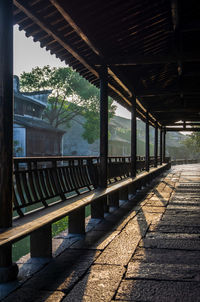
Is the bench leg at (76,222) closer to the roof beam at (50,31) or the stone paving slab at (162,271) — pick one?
the stone paving slab at (162,271)

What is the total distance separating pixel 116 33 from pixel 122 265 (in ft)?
12.8

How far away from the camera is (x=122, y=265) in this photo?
3701mm

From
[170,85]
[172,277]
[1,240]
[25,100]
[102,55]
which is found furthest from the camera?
[25,100]

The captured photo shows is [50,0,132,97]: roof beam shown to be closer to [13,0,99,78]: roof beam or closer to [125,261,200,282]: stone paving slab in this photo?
[13,0,99,78]: roof beam

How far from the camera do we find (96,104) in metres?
35.9

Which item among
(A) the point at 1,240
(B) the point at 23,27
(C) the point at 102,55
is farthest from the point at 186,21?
(A) the point at 1,240

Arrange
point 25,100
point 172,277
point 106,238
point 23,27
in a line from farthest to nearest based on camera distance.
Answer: point 25,100
point 106,238
point 23,27
point 172,277

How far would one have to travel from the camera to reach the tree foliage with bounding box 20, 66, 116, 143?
35.0 m

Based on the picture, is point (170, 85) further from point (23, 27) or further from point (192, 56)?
point (23, 27)

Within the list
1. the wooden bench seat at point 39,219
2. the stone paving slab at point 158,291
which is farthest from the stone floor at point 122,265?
the wooden bench seat at point 39,219

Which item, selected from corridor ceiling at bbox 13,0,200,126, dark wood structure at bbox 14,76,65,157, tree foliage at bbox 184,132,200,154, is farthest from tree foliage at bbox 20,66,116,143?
corridor ceiling at bbox 13,0,200,126

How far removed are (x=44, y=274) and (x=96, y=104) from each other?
3299cm

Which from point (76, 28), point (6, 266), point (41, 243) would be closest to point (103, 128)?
point (76, 28)

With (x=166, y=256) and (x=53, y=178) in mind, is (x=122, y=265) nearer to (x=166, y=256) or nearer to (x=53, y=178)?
(x=166, y=256)
